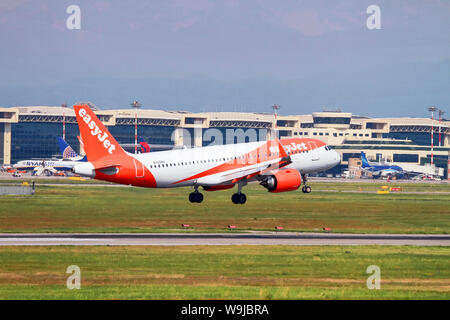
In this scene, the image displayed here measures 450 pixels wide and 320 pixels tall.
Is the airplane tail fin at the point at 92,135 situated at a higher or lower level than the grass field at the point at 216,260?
higher

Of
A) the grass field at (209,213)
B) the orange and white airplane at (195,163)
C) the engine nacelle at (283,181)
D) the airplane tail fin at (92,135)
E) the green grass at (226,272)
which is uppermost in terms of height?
the airplane tail fin at (92,135)

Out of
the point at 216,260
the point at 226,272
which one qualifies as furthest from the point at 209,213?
the point at 226,272

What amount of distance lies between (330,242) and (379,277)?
55.1 ft

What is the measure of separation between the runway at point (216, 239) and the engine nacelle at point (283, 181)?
443 inches

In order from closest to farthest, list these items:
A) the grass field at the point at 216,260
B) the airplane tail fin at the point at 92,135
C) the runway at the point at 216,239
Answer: the grass field at the point at 216,260 < the runway at the point at 216,239 < the airplane tail fin at the point at 92,135

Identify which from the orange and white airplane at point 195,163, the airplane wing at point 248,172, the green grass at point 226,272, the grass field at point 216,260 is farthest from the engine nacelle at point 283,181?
the green grass at point 226,272

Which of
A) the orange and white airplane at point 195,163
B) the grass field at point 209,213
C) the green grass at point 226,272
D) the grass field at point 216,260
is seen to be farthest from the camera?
the orange and white airplane at point 195,163

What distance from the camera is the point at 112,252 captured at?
5359cm

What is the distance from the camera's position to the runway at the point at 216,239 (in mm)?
59250

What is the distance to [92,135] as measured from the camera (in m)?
73.9

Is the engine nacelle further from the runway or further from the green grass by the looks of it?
the green grass

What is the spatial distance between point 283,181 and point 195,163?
9.35 metres

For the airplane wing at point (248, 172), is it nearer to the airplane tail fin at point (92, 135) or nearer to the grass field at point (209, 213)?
the grass field at point (209, 213)
